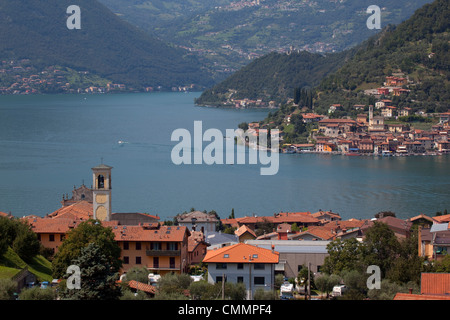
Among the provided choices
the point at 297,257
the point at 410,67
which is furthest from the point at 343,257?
the point at 410,67

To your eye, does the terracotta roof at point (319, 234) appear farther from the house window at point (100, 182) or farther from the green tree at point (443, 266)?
the green tree at point (443, 266)

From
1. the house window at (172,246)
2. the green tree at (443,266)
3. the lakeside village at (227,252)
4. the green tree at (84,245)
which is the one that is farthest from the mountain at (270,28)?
the green tree at (443,266)

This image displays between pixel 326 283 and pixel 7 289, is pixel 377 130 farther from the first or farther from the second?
pixel 7 289

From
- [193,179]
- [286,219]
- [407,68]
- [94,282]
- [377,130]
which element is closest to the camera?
[94,282]

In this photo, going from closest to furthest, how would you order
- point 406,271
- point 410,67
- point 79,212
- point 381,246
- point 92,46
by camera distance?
point 406,271
point 381,246
point 79,212
point 410,67
point 92,46

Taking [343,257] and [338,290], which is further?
[343,257]

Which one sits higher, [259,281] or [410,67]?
[410,67]

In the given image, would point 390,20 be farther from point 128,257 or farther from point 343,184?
point 128,257
